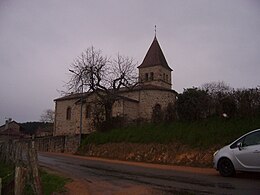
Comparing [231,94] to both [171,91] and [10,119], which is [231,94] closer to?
[171,91]

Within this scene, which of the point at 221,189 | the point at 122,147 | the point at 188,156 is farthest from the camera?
the point at 122,147

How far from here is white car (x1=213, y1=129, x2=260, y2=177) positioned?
412 inches

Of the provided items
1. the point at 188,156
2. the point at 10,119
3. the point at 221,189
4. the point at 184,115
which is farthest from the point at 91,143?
the point at 10,119

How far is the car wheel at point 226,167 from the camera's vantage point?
1126cm

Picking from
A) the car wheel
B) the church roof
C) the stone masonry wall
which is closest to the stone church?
the church roof

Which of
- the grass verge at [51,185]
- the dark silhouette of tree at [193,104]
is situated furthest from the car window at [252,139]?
the dark silhouette of tree at [193,104]

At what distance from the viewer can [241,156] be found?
10.9 meters

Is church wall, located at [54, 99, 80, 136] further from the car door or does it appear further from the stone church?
the car door

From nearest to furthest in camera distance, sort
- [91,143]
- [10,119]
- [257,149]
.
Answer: [257,149]
[91,143]
[10,119]

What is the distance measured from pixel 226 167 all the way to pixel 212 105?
10.00 meters

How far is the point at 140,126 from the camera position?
26.6 m

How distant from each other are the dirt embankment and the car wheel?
548cm

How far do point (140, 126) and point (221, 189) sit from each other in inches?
704

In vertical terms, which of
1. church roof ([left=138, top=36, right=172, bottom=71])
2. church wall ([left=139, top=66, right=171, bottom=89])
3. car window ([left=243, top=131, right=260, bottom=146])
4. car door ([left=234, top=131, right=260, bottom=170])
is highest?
church roof ([left=138, top=36, right=172, bottom=71])
